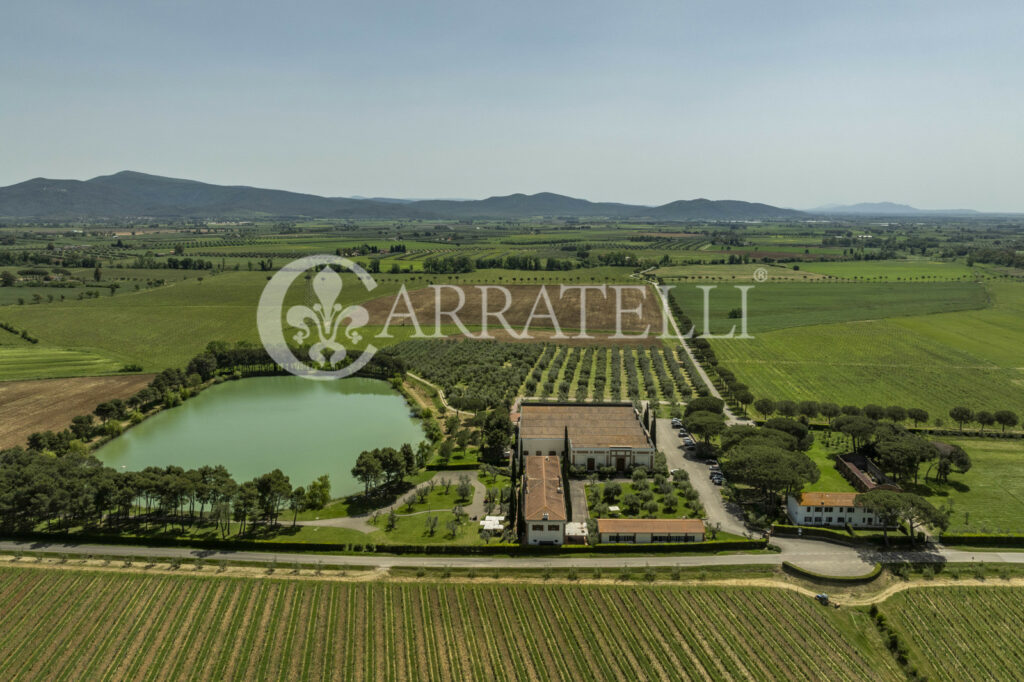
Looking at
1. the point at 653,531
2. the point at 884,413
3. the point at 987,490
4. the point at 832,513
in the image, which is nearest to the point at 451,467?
the point at 653,531

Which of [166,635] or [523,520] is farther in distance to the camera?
[523,520]

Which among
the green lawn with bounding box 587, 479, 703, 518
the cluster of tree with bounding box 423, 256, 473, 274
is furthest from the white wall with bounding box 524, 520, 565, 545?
the cluster of tree with bounding box 423, 256, 473, 274

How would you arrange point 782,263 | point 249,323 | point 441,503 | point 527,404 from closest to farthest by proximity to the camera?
1. point 441,503
2. point 527,404
3. point 249,323
4. point 782,263

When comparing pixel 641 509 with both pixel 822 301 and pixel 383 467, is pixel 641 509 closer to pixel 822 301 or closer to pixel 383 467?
pixel 383 467

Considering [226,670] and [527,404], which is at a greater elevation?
[527,404]

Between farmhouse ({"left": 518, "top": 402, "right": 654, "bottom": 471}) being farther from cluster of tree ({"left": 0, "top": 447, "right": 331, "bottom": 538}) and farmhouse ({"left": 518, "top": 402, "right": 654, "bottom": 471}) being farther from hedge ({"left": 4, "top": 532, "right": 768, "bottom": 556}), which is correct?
cluster of tree ({"left": 0, "top": 447, "right": 331, "bottom": 538})

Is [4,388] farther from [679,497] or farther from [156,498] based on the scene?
[679,497]

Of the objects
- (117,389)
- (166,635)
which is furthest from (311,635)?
(117,389)

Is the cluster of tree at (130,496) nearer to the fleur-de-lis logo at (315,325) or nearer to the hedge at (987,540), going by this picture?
the fleur-de-lis logo at (315,325)

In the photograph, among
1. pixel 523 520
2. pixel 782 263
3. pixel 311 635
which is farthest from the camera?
pixel 782 263
